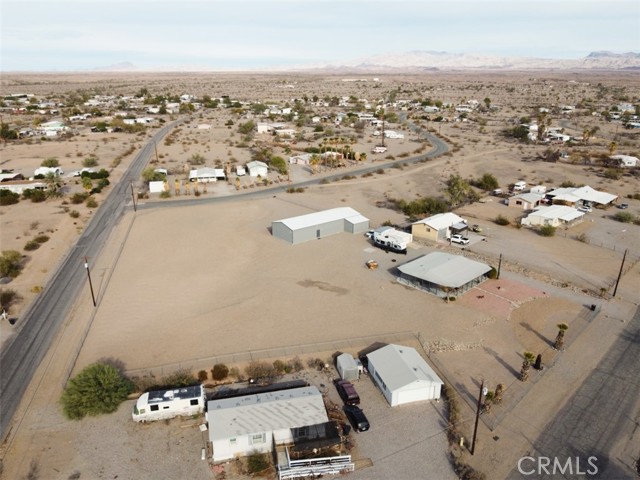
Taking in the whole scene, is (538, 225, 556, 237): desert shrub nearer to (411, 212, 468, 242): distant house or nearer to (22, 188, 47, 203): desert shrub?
(411, 212, 468, 242): distant house

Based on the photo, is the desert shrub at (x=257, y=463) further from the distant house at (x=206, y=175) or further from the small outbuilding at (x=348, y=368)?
the distant house at (x=206, y=175)

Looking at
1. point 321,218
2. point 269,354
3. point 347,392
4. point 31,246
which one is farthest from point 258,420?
point 31,246

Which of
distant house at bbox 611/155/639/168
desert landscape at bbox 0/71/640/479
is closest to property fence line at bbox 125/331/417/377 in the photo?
desert landscape at bbox 0/71/640/479

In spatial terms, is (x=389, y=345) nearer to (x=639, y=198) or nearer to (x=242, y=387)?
(x=242, y=387)

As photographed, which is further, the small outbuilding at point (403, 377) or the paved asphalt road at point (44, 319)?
the paved asphalt road at point (44, 319)

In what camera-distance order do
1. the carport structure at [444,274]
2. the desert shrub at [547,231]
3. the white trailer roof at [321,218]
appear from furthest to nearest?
the desert shrub at [547,231], the white trailer roof at [321,218], the carport structure at [444,274]

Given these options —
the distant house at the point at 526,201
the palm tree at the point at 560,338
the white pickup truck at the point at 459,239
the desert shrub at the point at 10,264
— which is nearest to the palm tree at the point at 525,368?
the palm tree at the point at 560,338

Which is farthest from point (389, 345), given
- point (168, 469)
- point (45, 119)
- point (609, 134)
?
point (45, 119)
